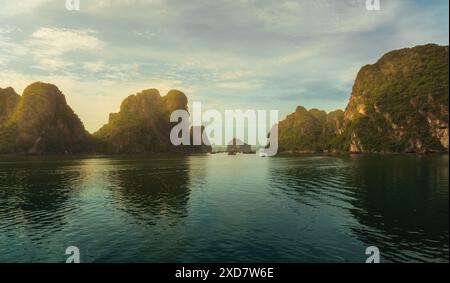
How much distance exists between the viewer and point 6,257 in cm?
3359

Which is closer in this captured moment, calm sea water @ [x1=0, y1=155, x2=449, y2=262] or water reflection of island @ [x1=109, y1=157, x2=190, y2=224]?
calm sea water @ [x1=0, y1=155, x2=449, y2=262]

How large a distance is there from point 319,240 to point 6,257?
31590mm

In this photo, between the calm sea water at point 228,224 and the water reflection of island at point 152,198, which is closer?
the calm sea water at point 228,224

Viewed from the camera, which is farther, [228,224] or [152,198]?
[152,198]

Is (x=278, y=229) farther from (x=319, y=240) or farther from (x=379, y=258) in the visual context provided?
(x=379, y=258)

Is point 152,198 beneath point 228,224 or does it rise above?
beneath

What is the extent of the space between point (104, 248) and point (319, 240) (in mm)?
22537
